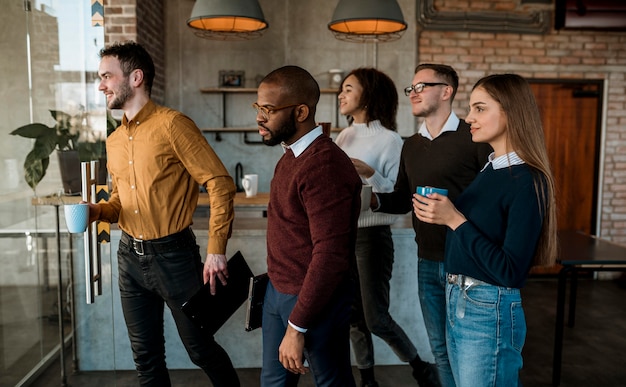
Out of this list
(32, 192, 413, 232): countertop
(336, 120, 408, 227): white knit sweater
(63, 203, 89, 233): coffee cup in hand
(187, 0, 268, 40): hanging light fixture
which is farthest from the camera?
(187, 0, 268, 40): hanging light fixture

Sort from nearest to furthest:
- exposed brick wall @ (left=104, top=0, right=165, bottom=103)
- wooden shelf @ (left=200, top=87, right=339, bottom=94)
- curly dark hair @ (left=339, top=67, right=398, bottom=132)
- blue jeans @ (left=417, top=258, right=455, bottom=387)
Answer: blue jeans @ (left=417, top=258, right=455, bottom=387), curly dark hair @ (left=339, top=67, right=398, bottom=132), exposed brick wall @ (left=104, top=0, right=165, bottom=103), wooden shelf @ (left=200, top=87, right=339, bottom=94)

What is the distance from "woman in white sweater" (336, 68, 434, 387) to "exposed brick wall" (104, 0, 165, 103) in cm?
263

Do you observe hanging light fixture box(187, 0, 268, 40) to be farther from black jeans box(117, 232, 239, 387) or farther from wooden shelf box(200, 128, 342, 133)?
black jeans box(117, 232, 239, 387)

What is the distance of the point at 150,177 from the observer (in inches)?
83.0

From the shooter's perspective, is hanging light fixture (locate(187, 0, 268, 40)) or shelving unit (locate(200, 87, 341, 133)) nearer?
hanging light fixture (locate(187, 0, 268, 40))

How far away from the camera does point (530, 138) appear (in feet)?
5.21

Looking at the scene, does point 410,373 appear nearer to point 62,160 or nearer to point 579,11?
point 62,160

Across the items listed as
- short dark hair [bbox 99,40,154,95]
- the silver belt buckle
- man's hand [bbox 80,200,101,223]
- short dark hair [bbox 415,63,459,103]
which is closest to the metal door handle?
man's hand [bbox 80,200,101,223]

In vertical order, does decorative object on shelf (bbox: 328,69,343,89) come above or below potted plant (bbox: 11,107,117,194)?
above

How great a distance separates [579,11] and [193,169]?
5070mm

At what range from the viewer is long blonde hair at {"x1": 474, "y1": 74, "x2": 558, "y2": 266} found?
1567mm

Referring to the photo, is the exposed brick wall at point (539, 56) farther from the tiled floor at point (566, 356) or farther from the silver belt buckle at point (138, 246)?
the silver belt buckle at point (138, 246)

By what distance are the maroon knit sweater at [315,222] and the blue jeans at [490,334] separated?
1.29 ft

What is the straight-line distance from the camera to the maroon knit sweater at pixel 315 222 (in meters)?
1.51
